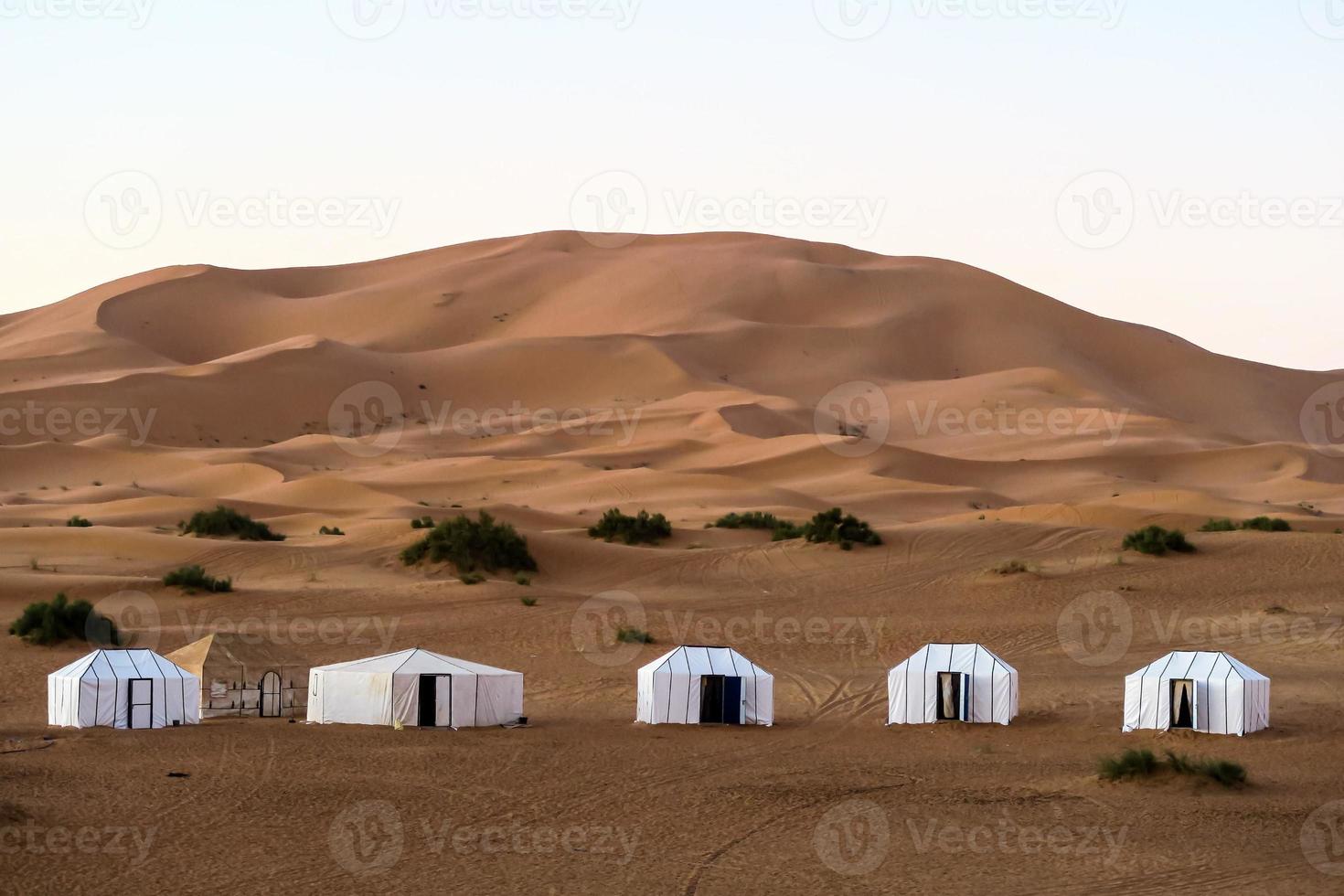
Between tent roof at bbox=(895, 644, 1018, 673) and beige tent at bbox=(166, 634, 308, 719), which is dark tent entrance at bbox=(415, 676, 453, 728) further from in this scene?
tent roof at bbox=(895, 644, 1018, 673)

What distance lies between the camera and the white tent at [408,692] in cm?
2381

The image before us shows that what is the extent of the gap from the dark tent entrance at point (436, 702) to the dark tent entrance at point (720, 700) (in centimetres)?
375

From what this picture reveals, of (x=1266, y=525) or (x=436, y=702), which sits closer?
(x=436, y=702)

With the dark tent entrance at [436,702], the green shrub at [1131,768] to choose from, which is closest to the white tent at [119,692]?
the dark tent entrance at [436,702]

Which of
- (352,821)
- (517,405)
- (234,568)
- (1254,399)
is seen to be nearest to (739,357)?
(517,405)

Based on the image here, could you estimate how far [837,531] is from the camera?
42031 mm

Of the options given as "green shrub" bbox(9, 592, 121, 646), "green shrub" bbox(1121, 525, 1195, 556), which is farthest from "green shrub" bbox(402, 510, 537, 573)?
"green shrub" bbox(1121, 525, 1195, 556)

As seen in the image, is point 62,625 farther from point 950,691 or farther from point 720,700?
point 950,691

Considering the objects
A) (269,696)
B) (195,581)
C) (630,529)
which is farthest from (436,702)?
(630,529)

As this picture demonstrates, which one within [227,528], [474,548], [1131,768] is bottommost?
[1131,768]

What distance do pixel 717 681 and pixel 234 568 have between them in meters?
17.9

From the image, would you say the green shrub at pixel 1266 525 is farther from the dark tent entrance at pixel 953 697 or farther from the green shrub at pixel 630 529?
the dark tent entrance at pixel 953 697

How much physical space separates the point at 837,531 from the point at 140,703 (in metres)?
22.4

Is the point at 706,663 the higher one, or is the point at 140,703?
the point at 706,663
